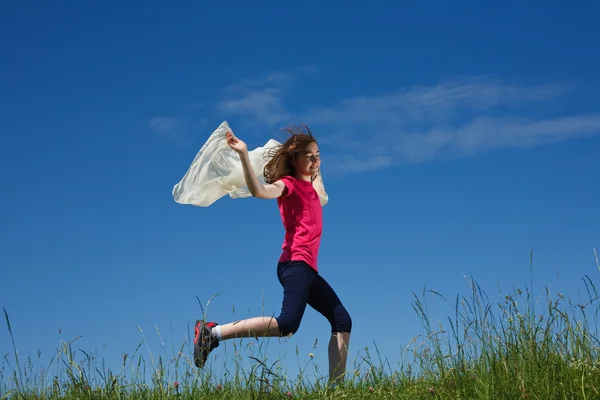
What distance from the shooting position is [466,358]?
199 inches

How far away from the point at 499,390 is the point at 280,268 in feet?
7.93

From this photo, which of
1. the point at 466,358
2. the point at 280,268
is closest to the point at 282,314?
the point at 280,268

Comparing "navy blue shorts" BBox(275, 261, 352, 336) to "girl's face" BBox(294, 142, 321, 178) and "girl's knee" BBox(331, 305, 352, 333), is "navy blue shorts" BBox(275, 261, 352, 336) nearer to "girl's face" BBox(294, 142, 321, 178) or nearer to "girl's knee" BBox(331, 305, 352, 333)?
"girl's knee" BBox(331, 305, 352, 333)

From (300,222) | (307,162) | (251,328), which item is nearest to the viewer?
(251,328)

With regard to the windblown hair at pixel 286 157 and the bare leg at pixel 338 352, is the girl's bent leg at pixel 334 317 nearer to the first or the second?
the bare leg at pixel 338 352

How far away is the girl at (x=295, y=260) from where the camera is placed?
5.86 meters

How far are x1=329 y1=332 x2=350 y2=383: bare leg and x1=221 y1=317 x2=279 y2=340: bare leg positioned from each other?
0.66 metres

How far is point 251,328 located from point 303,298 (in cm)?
54

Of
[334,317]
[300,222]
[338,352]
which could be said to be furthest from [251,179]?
[338,352]

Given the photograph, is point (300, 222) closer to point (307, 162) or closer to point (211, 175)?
point (307, 162)

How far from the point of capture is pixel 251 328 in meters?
5.79

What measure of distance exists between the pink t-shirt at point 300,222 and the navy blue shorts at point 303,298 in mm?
101

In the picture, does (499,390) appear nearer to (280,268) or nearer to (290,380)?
(290,380)

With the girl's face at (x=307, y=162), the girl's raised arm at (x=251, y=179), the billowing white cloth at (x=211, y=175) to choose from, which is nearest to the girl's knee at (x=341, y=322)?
the girl's raised arm at (x=251, y=179)
